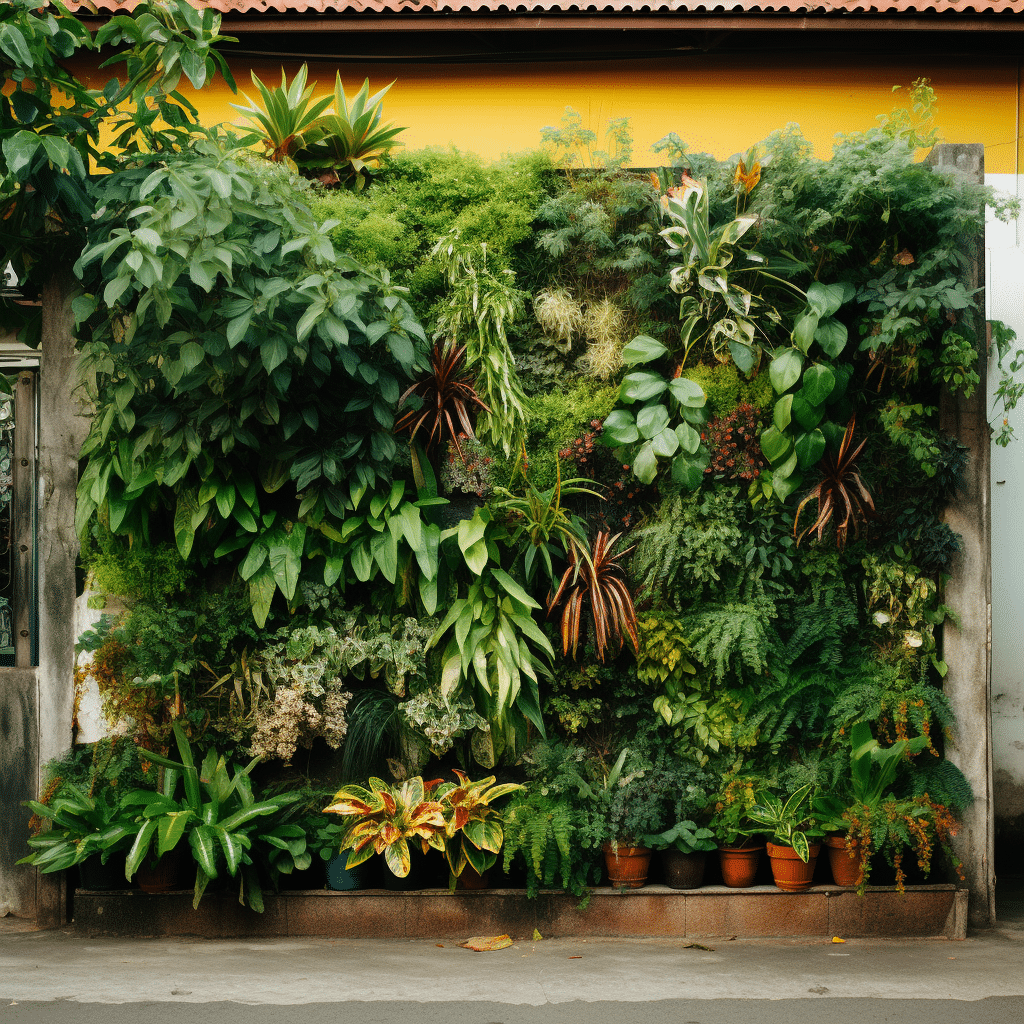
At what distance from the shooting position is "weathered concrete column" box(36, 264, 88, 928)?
16.4 feet

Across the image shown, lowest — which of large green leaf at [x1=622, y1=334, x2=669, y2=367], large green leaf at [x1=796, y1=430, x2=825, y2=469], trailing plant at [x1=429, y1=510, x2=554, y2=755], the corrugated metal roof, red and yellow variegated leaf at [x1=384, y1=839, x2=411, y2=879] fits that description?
red and yellow variegated leaf at [x1=384, y1=839, x2=411, y2=879]

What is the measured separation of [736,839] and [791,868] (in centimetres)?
33

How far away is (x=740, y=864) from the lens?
4727 mm

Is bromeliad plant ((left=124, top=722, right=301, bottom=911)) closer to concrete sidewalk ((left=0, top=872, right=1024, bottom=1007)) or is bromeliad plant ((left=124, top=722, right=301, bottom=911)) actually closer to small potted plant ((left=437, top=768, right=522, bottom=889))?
concrete sidewalk ((left=0, top=872, right=1024, bottom=1007))

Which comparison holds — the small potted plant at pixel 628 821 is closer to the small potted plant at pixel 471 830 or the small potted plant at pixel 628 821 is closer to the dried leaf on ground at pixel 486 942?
the small potted plant at pixel 471 830

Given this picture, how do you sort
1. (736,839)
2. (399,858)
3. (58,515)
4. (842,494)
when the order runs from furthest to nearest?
1. (58,515)
2. (842,494)
3. (736,839)
4. (399,858)

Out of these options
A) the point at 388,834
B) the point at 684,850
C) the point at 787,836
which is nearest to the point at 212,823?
the point at 388,834

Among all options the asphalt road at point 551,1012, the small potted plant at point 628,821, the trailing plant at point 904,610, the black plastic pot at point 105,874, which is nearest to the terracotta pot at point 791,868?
the small potted plant at point 628,821

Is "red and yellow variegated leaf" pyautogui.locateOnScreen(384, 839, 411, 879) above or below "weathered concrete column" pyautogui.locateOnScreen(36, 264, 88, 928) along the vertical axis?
below

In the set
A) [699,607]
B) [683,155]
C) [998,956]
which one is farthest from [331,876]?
[683,155]

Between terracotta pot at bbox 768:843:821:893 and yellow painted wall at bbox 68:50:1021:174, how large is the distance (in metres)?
5.24

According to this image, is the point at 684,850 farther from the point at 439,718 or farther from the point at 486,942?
the point at 439,718

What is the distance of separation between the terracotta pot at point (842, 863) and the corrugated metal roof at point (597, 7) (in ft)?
19.3

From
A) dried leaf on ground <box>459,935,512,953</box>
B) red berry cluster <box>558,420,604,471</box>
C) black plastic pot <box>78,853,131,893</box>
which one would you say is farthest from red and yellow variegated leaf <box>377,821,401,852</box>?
red berry cluster <box>558,420,604,471</box>
